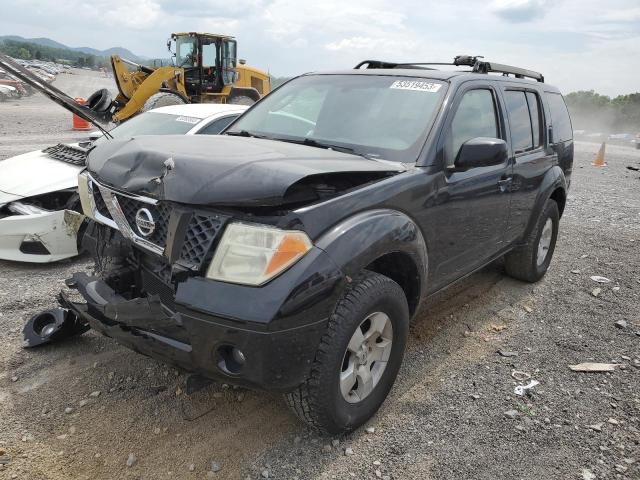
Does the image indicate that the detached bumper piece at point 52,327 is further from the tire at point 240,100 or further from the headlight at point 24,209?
the tire at point 240,100

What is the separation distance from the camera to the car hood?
5.04 m

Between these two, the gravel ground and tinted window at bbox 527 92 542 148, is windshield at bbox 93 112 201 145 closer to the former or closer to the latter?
tinted window at bbox 527 92 542 148

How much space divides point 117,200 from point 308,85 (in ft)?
6.29

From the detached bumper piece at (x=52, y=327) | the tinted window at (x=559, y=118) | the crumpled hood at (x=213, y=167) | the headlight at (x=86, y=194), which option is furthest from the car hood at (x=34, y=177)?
the tinted window at (x=559, y=118)

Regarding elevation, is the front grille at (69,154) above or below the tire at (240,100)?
below

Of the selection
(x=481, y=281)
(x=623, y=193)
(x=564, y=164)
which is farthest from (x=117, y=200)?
(x=623, y=193)

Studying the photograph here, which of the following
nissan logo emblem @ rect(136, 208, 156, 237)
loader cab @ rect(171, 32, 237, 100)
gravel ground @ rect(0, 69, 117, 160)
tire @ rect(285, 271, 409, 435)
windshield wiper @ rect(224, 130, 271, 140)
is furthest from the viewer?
loader cab @ rect(171, 32, 237, 100)

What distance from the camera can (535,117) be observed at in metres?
4.80

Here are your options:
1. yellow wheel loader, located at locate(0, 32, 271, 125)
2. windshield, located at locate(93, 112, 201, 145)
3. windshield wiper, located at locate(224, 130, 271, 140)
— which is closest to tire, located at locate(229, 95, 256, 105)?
yellow wheel loader, located at locate(0, 32, 271, 125)

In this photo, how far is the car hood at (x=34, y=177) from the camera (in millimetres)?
5043

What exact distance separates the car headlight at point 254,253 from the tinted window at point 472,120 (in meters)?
1.49

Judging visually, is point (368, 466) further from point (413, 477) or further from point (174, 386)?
point (174, 386)

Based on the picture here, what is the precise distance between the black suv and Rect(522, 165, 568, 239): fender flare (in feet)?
2.87

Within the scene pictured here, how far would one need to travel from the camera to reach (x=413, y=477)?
264 centimetres
